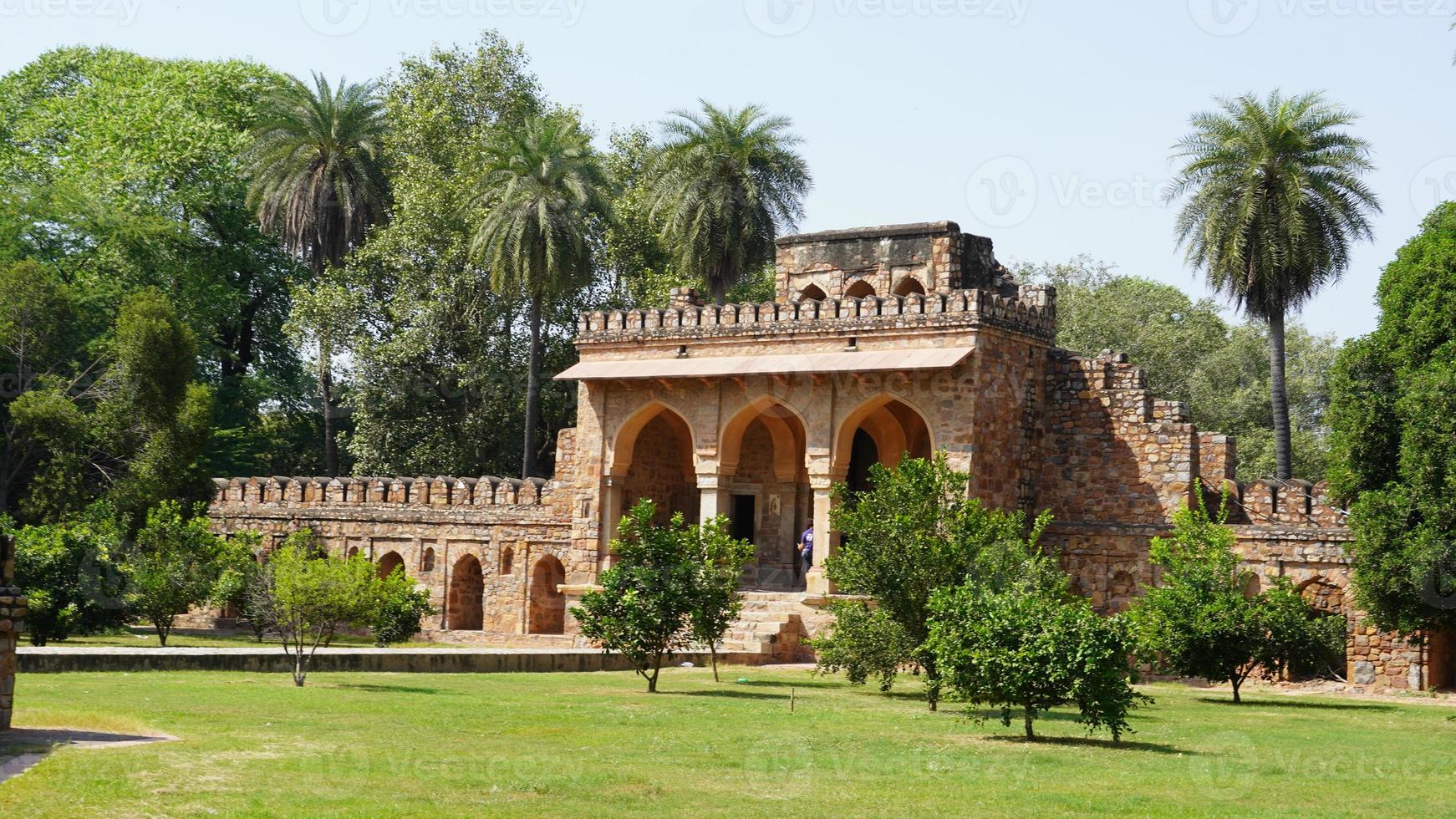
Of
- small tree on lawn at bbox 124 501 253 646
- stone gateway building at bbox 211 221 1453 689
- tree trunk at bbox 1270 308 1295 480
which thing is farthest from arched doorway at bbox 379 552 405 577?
tree trunk at bbox 1270 308 1295 480

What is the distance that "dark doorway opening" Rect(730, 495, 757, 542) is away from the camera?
112 ft

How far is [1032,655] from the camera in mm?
16656

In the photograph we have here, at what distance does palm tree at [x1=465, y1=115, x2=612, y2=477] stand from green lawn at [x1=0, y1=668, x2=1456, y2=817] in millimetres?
18286

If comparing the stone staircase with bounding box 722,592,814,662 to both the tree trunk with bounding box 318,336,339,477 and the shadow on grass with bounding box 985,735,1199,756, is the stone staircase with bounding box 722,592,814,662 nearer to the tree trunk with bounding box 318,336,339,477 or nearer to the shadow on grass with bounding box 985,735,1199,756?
the shadow on grass with bounding box 985,735,1199,756

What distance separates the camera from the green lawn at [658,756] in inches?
468

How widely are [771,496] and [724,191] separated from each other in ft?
29.6

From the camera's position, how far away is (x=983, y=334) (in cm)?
2870

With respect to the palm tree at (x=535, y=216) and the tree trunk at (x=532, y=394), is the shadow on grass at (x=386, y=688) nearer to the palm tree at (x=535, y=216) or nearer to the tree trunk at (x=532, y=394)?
the palm tree at (x=535, y=216)

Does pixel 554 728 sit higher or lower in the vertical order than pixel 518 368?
lower

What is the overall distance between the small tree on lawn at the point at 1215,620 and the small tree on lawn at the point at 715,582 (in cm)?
511

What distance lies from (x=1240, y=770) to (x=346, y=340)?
3228 centimetres

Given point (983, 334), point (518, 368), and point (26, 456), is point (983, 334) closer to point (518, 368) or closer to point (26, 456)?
point (518, 368)

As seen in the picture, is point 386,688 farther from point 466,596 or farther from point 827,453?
point 466,596

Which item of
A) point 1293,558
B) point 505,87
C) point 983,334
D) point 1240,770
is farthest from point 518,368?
point 1240,770
